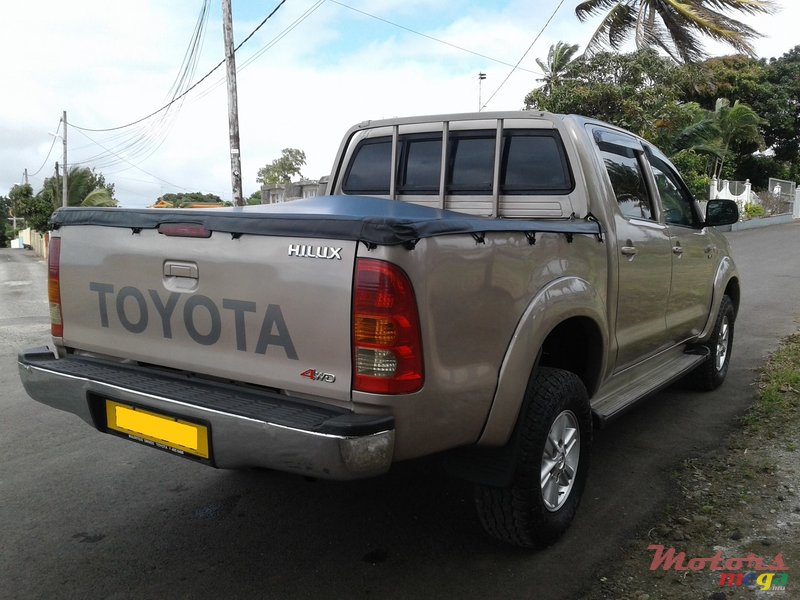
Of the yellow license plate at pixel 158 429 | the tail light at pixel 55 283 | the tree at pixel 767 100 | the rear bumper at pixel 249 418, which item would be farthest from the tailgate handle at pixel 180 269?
the tree at pixel 767 100

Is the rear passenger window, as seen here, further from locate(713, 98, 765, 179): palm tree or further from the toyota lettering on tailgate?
locate(713, 98, 765, 179): palm tree

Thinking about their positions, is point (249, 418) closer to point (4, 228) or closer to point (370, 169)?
point (370, 169)

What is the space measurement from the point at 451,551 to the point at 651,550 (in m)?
0.86

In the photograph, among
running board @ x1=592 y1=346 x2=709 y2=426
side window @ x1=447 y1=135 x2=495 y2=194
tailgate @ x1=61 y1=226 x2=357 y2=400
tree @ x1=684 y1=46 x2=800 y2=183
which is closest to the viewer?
tailgate @ x1=61 y1=226 x2=357 y2=400

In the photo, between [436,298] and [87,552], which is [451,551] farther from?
[87,552]

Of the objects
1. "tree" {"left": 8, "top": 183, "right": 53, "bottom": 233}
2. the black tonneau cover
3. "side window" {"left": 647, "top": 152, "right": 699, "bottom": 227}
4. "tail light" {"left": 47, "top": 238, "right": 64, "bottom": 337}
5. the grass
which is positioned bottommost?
the grass

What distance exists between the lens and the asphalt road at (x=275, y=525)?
8.96 feet

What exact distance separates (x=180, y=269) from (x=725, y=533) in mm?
2648

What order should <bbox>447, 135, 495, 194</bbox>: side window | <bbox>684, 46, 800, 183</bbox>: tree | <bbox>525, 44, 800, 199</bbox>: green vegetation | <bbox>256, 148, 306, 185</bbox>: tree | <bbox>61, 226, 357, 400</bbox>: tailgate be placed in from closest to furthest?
<bbox>61, 226, 357, 400</bbox>: tailgate → <bbox>447, 135, 495, 194</bbox>: side window → <bbox>525, 44, 800, 199</bbox>: green vegetation → <bbox>684, 46, 800, 183</bbox>: tree → <bbox>256, 148, 306, 185</bbox>: tree

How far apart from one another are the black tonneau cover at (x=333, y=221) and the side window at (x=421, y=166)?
3.21 feet

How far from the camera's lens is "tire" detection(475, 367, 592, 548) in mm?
2754

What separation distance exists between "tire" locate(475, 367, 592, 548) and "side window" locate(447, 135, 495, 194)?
1.39m

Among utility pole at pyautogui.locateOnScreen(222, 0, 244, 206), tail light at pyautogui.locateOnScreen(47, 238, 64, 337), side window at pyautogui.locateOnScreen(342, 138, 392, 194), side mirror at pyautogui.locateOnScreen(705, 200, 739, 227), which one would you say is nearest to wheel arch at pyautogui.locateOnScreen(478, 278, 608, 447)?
side window at pyautogui.locateOnScreen(342, 138, 392, 194)

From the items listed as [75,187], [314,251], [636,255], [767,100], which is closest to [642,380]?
[636,255]
